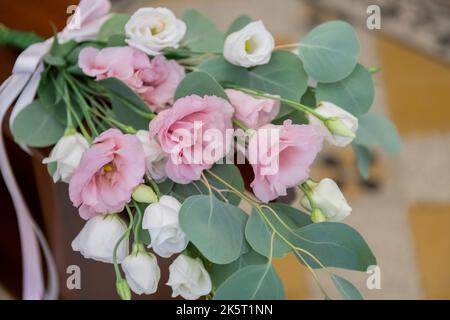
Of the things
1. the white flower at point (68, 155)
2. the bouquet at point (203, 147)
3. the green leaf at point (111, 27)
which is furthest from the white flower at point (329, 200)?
the green leaf at point (111, 27)

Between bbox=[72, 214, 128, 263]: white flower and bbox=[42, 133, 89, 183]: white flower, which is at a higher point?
bbox=[42, 133, 89, 183]: white flower

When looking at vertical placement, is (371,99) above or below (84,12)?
below

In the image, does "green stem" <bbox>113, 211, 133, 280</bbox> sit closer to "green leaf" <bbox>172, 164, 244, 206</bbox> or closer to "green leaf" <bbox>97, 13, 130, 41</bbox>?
"green leaf" <bbox>172, 164, 244, 206</bbox>

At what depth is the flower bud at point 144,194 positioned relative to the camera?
525mm

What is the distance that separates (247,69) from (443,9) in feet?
5.71

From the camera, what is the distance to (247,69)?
64 cm

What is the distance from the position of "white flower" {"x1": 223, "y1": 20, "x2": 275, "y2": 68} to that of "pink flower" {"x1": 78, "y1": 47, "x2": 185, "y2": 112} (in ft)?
0.25

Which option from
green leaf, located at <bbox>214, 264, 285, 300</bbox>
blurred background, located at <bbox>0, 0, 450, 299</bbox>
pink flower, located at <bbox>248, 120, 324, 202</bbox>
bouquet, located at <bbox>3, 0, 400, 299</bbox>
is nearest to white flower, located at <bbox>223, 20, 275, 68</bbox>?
bouquet, located at <bbox>3, 0, 400, 299</bbox>

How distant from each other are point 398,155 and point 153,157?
129 centimetres

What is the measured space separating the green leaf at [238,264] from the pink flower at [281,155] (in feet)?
0.17

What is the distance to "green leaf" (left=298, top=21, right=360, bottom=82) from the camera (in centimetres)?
63
